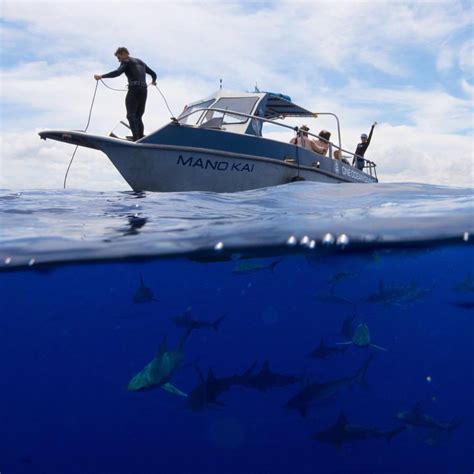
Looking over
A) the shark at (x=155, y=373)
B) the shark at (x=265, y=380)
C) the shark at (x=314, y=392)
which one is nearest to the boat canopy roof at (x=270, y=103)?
the shark at (x=265, y=380)

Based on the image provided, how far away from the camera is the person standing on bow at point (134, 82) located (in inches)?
414

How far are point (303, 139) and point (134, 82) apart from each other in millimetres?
4362

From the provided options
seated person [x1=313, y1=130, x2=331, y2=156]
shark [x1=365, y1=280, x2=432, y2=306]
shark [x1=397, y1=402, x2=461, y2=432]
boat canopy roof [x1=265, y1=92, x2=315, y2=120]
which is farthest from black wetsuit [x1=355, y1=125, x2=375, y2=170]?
shark [x1=397, y1=402, x2=461, y2=432]

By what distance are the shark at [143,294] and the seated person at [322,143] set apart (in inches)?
275

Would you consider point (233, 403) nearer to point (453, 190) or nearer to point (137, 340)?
point (137, 340)

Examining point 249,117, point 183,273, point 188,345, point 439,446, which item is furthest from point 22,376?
point 249,117

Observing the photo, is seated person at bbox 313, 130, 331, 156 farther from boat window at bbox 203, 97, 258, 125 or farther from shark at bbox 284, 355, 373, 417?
shark at bbox 284, 355, 373, 417

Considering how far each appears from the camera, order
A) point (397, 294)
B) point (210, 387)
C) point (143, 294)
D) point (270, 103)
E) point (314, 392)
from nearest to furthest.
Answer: point (314, 392) < point (210, 387) < point (397, 294) < point (143, 294) < point (270, 103)

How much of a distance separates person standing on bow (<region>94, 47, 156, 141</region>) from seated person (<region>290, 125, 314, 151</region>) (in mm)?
3741

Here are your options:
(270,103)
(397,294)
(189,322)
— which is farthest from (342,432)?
(270,103)

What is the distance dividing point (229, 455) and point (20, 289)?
3635 mm

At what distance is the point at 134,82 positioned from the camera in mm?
10586

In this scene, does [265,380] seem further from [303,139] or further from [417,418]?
[303,139]

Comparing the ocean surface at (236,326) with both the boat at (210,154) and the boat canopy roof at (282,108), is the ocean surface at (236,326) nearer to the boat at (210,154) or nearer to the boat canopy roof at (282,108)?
the boat at (210,154)
